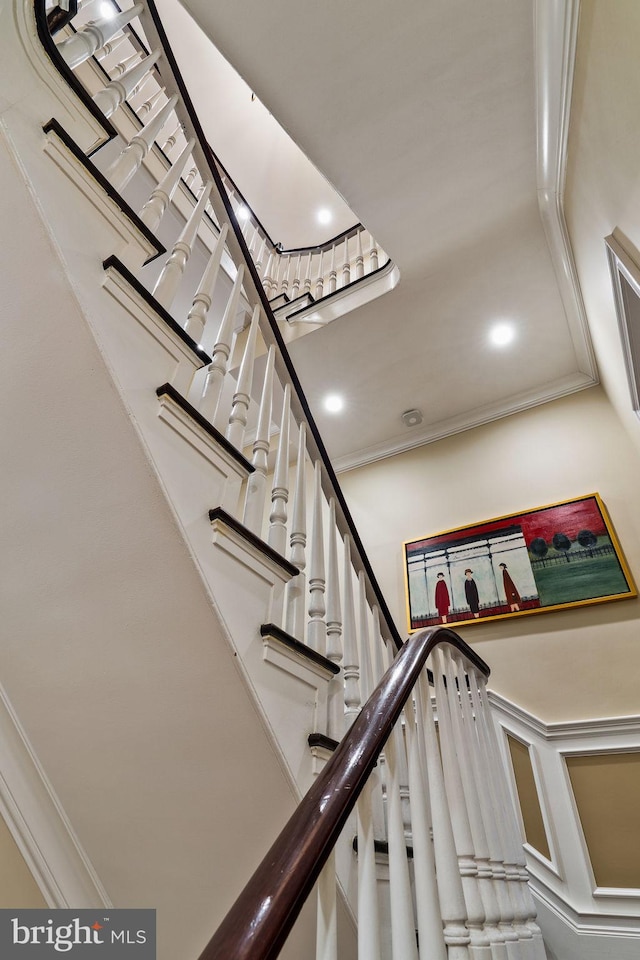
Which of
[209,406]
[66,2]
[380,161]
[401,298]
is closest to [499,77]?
[380,161]

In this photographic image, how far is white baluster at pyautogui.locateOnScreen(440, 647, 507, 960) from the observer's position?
1.05m

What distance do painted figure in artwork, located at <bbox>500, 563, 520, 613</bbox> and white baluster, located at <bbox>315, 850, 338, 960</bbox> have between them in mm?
2671

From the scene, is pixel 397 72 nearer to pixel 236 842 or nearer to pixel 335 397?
pixel 335 397

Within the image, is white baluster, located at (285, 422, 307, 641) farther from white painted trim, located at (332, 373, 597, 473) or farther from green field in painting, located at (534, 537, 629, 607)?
white painted trim, located at (332, 373, 597, 473)

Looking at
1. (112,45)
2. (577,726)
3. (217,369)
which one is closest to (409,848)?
(217,369)

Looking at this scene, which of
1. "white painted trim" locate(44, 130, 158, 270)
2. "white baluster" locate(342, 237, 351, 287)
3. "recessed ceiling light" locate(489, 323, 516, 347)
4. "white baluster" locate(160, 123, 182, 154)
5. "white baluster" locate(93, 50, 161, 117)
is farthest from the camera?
"white baluster" locate(342, 237, 351, 287)

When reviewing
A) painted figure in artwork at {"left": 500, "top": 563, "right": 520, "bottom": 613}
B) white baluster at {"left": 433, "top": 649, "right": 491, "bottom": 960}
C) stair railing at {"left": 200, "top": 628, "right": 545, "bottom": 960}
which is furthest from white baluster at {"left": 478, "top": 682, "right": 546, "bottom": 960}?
painted figure in artwork at {"left": 500, "top": 563, "right": 520, "bottom": 613}

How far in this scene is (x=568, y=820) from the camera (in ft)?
7.67

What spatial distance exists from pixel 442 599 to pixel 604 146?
258cm

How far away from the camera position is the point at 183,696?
107 centimetres

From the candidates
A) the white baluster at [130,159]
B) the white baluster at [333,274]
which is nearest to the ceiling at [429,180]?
the white baluster at [333,274]

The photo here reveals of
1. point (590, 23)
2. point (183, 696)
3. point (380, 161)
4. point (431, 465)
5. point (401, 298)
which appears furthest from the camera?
point (431, 465)

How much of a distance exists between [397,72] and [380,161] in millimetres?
408

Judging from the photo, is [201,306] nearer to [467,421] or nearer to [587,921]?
[587,921]
